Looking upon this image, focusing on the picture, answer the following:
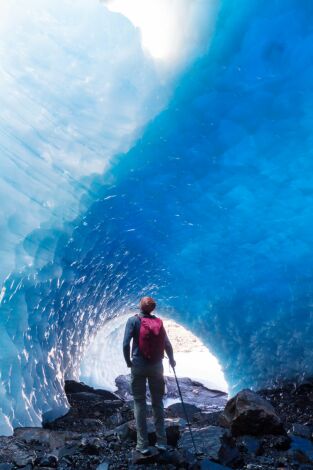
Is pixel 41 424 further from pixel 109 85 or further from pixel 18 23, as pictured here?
pixel 18 23

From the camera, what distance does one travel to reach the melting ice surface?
612 cm

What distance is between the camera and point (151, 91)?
6828mm

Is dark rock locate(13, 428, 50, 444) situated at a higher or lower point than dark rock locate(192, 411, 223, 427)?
lower

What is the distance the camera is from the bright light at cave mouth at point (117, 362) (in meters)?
12.2

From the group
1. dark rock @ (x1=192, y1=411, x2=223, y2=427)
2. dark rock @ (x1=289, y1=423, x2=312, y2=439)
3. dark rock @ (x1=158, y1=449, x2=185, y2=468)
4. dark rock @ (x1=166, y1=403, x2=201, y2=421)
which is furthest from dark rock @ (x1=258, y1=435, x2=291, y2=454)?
dark rock @ (x1=166, y1=403, x2=201, y2=421)

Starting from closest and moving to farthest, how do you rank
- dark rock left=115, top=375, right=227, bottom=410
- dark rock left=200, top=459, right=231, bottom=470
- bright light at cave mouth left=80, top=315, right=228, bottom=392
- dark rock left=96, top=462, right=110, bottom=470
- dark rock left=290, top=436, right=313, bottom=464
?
dark rock left=200, top=459, right=231, bottom=470
dark rock left=96, top=462, right=110, bottom=470
dark rock left=290, top=436, right=313, bottom=464
dark rock left=115, top=375, right=227, bottom=410
bright light at cave mouth left=80, top=315, right=228, bottom=392

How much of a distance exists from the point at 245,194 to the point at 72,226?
3.29m

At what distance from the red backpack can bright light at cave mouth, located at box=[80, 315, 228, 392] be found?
7.17m

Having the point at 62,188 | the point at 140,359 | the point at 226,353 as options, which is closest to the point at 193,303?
the point at 226,353

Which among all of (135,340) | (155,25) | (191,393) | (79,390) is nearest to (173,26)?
(155,25)

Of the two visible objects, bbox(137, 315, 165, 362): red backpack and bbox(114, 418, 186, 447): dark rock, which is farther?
bbox(114, 418, 186, 447): dark rock

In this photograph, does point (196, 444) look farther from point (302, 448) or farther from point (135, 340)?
point (135, 340)

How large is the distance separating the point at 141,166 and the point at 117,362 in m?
9.87

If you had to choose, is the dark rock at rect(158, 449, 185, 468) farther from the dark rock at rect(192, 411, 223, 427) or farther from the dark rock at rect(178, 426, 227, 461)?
the dark rock at rect(192, 411, 223, 427)
